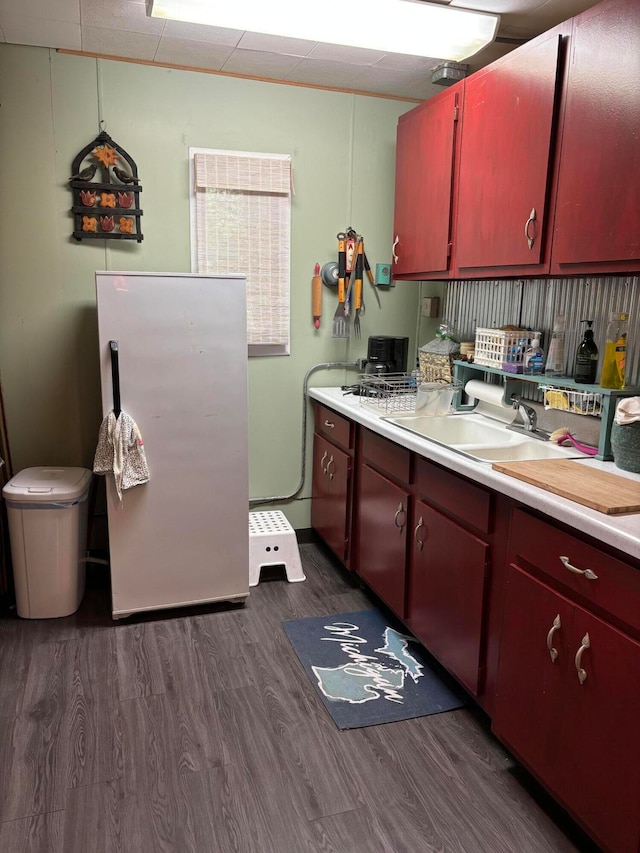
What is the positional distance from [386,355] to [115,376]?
1397mm

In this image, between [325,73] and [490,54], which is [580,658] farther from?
[325,73]

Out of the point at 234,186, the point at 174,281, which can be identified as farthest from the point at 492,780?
the point at 234,186

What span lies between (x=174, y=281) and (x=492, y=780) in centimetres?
211

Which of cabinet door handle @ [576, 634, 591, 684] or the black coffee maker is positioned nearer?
cabinet door handle @ [576, 634, 591, 684]

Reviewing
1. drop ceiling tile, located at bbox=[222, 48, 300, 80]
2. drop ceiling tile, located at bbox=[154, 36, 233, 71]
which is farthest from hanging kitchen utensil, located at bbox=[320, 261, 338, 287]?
drop ceiling tile, located at bbox=[154, 36, 233, 71]

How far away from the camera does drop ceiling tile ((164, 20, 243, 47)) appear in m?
2.56

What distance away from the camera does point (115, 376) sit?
2600 mm

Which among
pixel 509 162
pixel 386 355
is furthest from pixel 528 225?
pixel 386 355

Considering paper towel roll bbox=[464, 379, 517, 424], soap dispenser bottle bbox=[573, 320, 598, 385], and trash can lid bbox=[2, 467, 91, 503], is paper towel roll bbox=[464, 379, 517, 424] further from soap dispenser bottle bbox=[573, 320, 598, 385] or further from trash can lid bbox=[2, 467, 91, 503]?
trash can lid bbox=[2, 467, 91, 503]

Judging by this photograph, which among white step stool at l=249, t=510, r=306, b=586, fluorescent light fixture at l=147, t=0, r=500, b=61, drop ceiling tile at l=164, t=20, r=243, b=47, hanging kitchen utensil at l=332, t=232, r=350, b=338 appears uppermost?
drop ceiling tile at l=164, t=20, r=243, b=47

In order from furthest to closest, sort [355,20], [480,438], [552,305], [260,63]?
[260,63] → [480,438] → [552,305] → [355,20]

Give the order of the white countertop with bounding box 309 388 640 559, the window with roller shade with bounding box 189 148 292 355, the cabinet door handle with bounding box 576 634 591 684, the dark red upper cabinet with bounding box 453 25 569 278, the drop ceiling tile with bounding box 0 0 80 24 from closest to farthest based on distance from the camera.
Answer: the white countertop with bounding box 309 388 640 559 < the cabinet door handle with bounding box 576 634 591 684 < the dark red upper cabinet with bounding box 453 25 569 278 < the drop ceiling tile with bounding box 0 0 80 24 < the window with roller shade with bounding box 189 148 292 355

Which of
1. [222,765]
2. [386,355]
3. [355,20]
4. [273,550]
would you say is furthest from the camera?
[386,355]

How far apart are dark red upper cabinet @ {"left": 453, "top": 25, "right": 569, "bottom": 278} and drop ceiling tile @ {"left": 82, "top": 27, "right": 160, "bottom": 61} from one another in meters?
1.37
